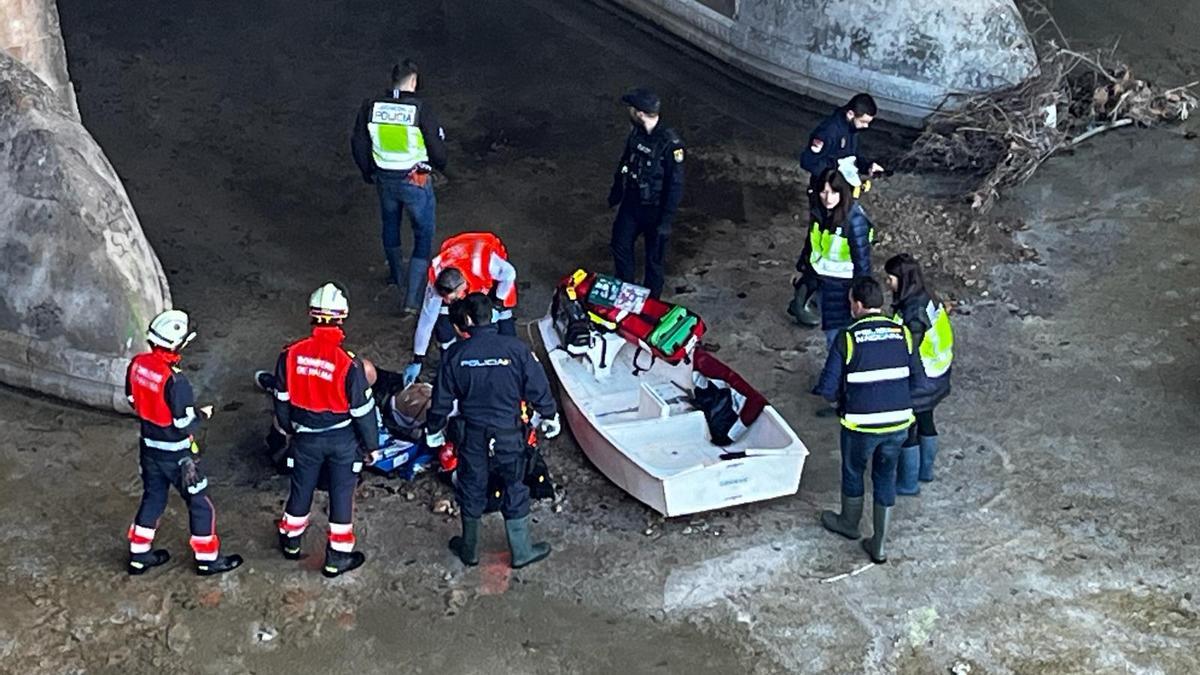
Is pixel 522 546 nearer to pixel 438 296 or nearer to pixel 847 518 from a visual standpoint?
pixel 438 296

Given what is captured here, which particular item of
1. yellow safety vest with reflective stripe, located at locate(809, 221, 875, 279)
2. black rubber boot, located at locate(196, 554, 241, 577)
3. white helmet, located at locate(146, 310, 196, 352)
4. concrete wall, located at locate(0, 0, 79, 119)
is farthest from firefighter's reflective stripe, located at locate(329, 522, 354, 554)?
concrete wall, located at locate(0, 0, 79, 119)

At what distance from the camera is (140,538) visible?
8695 mm

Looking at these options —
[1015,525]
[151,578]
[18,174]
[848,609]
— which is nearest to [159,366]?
[151,578]

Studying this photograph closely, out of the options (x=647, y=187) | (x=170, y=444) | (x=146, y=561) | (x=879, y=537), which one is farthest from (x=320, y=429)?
(x=647, y=187)

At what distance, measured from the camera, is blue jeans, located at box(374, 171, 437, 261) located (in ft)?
35.8

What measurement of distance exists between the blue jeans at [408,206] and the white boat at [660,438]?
1.16m

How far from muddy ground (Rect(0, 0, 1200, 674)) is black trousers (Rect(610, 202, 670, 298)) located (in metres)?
0.47

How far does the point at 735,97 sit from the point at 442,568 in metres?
7.56

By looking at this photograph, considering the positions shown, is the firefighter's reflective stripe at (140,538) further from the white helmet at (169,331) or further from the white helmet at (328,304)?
the white helmet at (328,304)

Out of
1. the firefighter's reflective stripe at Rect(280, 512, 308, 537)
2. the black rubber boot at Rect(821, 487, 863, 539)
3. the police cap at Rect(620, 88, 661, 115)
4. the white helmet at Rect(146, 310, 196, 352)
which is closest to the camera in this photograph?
the white helmet at Rect(146, 310, 196, 352)

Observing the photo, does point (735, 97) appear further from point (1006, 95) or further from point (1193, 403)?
point (1193, 403)

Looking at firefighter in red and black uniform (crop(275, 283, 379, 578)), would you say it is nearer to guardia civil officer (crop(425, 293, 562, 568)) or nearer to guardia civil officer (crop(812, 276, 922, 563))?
guardia civil officer (crop(425, 293, 562, 568))

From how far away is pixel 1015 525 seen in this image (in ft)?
30.2

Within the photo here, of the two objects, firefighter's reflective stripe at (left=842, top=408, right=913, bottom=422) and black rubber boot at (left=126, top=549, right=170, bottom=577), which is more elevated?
firefighter's reflective stripe at (left=842, top=408, right=913, bottom=422)
